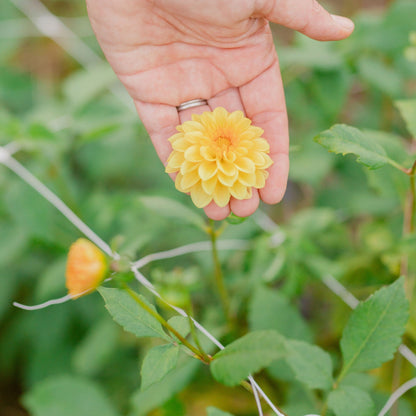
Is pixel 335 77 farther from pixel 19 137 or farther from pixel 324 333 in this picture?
pixel 19 137

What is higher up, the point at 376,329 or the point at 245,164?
the point at 245,164

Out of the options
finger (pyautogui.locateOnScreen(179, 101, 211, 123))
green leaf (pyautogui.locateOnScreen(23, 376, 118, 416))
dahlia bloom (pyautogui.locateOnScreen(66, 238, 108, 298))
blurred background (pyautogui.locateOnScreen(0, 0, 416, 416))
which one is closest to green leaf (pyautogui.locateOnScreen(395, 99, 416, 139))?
blurred background (pyautogui.locateOnScreen(0, 0, 416, 416))

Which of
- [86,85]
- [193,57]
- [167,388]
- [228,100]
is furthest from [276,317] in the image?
[86,85]

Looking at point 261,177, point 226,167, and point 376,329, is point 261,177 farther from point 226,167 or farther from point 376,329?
point 376,329

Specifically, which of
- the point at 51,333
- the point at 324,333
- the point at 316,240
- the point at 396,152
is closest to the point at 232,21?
the point at 396,152

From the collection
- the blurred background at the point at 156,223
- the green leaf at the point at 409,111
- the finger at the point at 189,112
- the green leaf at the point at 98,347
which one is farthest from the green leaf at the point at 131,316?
the green leaf at the point at 98,347

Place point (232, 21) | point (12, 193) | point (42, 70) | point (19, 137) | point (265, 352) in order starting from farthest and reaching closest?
point (42, 70), point (12, 193), point (19, 137), point (232, 21), point (265, 352)
